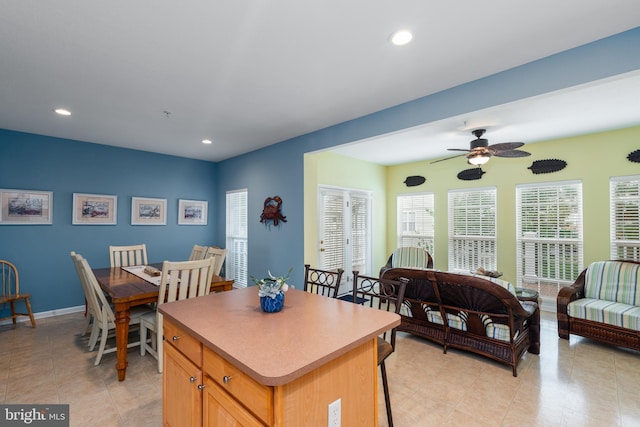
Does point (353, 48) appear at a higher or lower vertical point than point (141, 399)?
higher

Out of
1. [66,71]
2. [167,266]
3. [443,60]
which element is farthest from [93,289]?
[443,60]

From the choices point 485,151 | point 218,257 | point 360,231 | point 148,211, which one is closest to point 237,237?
point 148,211

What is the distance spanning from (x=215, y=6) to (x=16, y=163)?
14.0 feet

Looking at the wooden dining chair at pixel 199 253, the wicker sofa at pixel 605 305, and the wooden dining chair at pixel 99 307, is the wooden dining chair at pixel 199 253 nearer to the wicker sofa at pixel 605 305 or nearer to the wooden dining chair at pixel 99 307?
the wooden dining chair at pixel 99 307

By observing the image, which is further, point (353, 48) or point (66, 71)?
point (66, 71)

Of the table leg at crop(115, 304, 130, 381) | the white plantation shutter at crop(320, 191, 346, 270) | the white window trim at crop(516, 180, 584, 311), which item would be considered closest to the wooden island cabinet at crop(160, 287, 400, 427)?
the table leg at crop(115, 304, 130, 381)

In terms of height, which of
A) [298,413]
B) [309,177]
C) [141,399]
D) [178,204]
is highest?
[309,177]

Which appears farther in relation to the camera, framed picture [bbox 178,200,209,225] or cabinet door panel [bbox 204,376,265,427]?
framed picture [bbox 178,200,209,225]

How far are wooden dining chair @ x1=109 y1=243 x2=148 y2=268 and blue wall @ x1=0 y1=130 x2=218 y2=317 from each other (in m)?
0.64

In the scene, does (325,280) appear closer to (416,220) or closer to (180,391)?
(180,391)

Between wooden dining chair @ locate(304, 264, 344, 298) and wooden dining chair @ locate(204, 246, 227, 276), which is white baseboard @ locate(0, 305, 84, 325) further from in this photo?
wooden dining chair @ locate(304, 264, 344, 298)

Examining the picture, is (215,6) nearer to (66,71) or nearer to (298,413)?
(66,71)

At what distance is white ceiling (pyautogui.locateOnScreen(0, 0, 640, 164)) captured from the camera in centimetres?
178

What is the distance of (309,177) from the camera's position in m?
4.27
